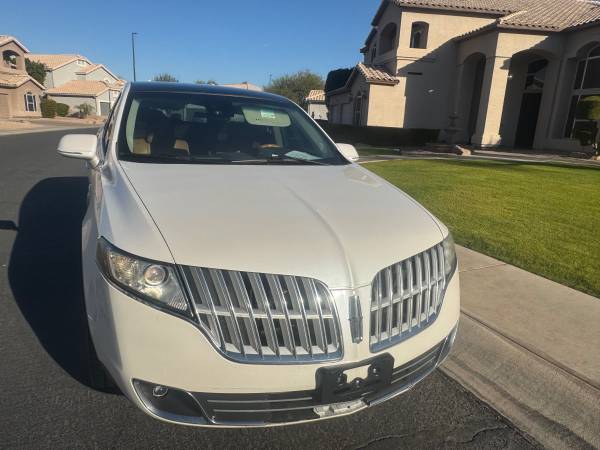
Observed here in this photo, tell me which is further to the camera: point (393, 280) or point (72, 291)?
point (72, 291)

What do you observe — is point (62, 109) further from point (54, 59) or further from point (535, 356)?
point (535, 356)

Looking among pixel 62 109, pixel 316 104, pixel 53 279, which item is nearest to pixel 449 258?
pixel 53 279

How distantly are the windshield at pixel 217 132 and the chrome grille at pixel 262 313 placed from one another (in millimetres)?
1398

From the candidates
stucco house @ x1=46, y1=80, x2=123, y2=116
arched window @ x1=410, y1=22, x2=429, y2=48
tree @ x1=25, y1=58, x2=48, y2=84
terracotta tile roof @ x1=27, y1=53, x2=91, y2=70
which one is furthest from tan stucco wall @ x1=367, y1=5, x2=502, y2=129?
terracotta tile roof @ x1=27, y1=53, x2=91, y2=70

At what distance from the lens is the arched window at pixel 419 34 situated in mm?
24478

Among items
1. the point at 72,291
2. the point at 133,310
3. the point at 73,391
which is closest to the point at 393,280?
the point at 133,310

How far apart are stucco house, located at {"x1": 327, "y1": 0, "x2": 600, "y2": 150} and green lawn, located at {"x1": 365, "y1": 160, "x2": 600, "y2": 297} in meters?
9.23

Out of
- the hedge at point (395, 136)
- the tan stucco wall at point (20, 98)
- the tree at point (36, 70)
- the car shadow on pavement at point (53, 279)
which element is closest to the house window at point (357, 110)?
the hedge at point (395, 136)

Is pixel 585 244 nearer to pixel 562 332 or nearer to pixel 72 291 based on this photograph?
pixel 562 332

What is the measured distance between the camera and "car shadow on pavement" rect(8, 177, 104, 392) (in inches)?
115

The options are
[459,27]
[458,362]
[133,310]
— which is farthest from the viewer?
[459,27]

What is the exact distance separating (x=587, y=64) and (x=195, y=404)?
23497 mm

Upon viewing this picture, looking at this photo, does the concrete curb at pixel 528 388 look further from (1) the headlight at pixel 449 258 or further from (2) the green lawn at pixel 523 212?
(2) the green lawn at pixel 523 212

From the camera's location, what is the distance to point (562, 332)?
10.5 ft
